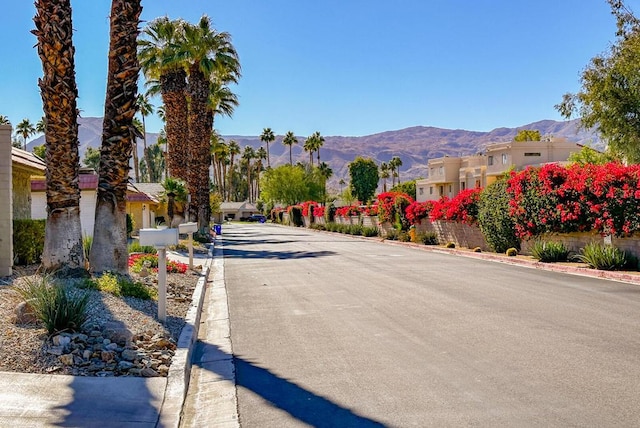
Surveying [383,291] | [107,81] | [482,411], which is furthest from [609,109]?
[482,411]

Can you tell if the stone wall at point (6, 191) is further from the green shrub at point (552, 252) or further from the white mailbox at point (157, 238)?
the green shrub at point (552, 252)

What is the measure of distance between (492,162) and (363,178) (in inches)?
2211

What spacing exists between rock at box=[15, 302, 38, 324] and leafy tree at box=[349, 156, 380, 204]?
119 meters

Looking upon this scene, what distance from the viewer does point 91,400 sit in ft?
18.9

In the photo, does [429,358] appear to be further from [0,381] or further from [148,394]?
[0,381]

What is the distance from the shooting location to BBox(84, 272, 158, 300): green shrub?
10.6 meters

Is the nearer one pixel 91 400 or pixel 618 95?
pixel 91 400

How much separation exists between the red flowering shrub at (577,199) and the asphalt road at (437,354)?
4179 mm

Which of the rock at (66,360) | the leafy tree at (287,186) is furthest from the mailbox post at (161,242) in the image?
the leafy tree at (287,186)

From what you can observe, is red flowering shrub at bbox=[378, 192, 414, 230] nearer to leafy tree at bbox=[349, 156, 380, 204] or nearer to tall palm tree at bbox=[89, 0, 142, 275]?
tall palm tree at bbox=[89, 0, 142, 275]

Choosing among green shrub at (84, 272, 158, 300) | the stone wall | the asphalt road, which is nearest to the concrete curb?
the asphalt road

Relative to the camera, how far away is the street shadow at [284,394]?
18.0 feet

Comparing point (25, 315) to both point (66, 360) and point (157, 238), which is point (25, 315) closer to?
point (66, 360)

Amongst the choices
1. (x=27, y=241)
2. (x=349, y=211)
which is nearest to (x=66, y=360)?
(x=27, y=241)
